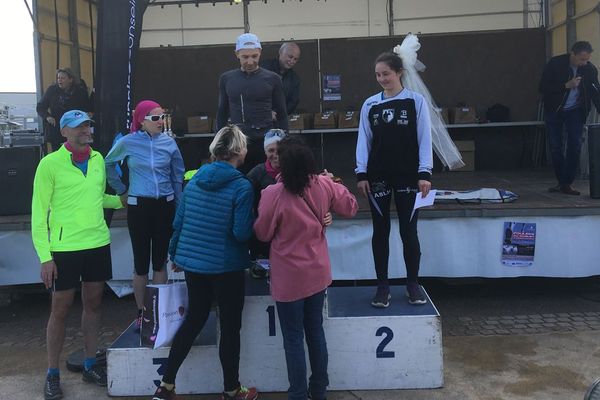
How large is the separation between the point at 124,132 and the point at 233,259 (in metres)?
2.17

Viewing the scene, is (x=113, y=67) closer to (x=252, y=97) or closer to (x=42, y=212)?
(x=252, y=97)

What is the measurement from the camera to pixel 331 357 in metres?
3.29

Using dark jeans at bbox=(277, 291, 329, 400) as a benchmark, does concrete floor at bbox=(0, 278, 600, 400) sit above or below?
below

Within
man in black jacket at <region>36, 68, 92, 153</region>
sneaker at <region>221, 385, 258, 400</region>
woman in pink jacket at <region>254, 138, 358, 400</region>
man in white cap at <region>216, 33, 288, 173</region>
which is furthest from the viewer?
man in black jacket at <region>36, 68, 92, 153</region>

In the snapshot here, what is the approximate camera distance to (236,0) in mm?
9594

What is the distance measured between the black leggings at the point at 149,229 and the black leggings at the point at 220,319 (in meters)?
0.77

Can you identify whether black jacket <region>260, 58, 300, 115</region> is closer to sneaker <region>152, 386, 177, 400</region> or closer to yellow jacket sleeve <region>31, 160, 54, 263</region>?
yellow jacket sleeve <region>31, 160, 54, 263</region>

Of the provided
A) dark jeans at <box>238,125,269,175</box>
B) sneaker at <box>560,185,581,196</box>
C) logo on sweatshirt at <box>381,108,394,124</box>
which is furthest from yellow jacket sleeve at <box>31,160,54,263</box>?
sneaker at <box>560,185,581,196</box>

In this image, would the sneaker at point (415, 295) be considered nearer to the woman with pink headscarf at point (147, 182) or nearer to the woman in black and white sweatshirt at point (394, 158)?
the woman in black and white sweatshirt at point (394, 158)

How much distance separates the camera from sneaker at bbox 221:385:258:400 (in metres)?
3.09

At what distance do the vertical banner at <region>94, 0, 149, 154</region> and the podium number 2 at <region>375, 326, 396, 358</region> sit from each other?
8.42 feet

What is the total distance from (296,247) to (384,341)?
2.85ft

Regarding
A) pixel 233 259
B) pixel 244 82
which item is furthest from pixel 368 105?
pixel 233 259

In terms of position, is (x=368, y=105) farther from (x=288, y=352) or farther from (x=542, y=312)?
(x=542, y=312)
